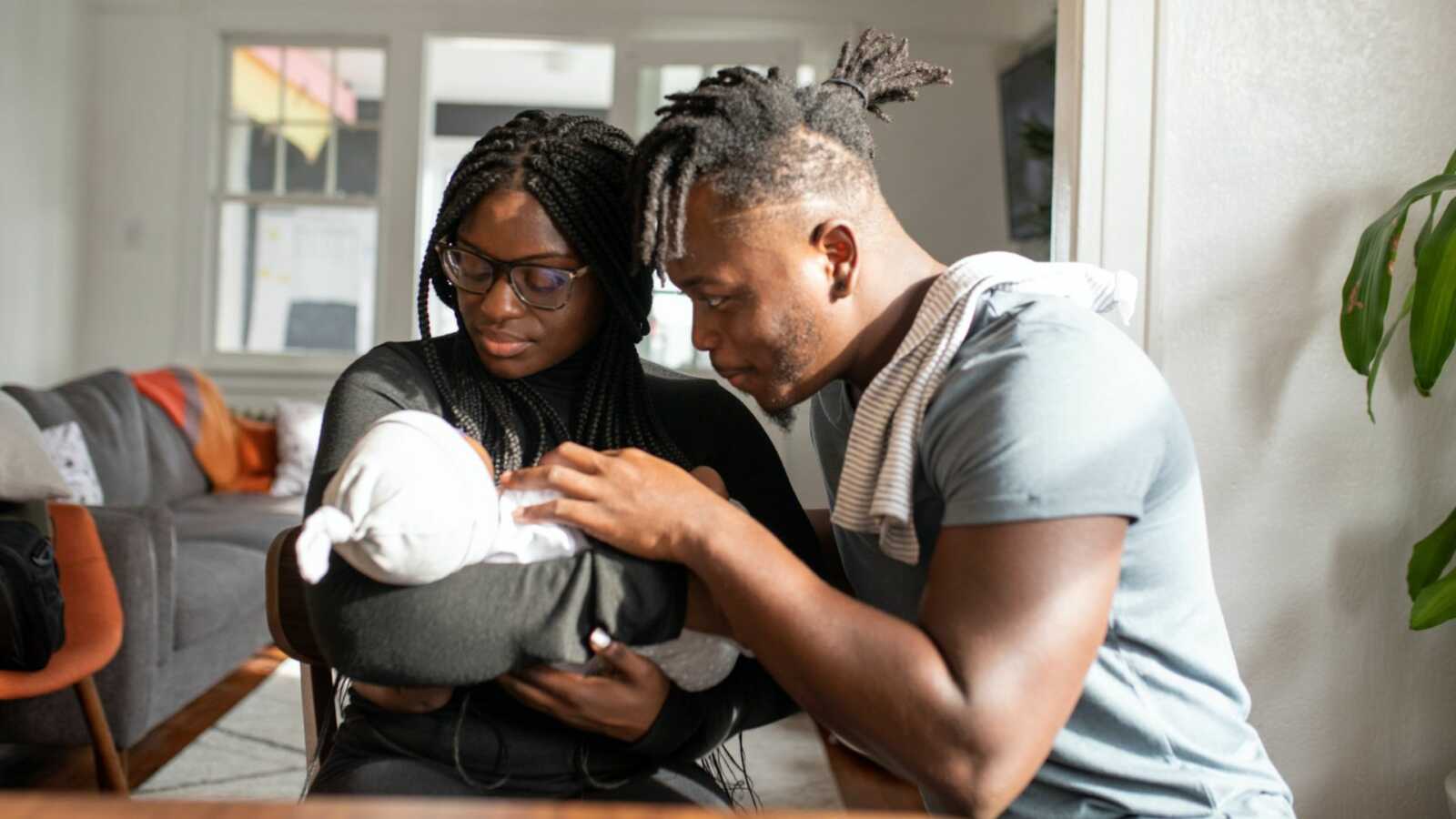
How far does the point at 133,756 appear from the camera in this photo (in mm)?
3258

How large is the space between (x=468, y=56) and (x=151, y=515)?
647 centimetres

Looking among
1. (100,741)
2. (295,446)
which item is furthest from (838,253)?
(295,446)

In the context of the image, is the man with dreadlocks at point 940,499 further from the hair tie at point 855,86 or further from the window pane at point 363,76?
the window pane at point 363,76

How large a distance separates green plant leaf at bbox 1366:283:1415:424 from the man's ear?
944 mm

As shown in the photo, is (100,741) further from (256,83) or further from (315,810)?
(256,83)

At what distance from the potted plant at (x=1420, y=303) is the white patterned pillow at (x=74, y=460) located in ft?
12.5

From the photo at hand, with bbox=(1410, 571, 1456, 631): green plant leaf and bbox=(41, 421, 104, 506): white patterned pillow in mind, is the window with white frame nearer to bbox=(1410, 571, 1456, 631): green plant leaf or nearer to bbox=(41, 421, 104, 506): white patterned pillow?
bbox=(41, 421, 104, 506): white patterned pillow

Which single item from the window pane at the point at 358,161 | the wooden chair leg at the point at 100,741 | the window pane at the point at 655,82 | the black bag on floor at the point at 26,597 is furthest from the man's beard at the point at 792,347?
the window pane at the point at 358,161

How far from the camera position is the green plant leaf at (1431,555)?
5.91 feet

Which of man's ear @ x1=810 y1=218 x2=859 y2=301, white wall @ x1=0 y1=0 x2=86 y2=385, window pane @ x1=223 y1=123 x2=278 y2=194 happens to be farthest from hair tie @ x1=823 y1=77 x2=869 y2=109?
window pane @ x1=223 y1=123 x2=278 y2=194

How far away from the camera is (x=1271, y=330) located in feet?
6.12

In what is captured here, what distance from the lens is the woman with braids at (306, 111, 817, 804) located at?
1.02 metres

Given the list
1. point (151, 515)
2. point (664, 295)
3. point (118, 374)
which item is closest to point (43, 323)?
point (118, 374)

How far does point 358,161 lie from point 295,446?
1728 mm
